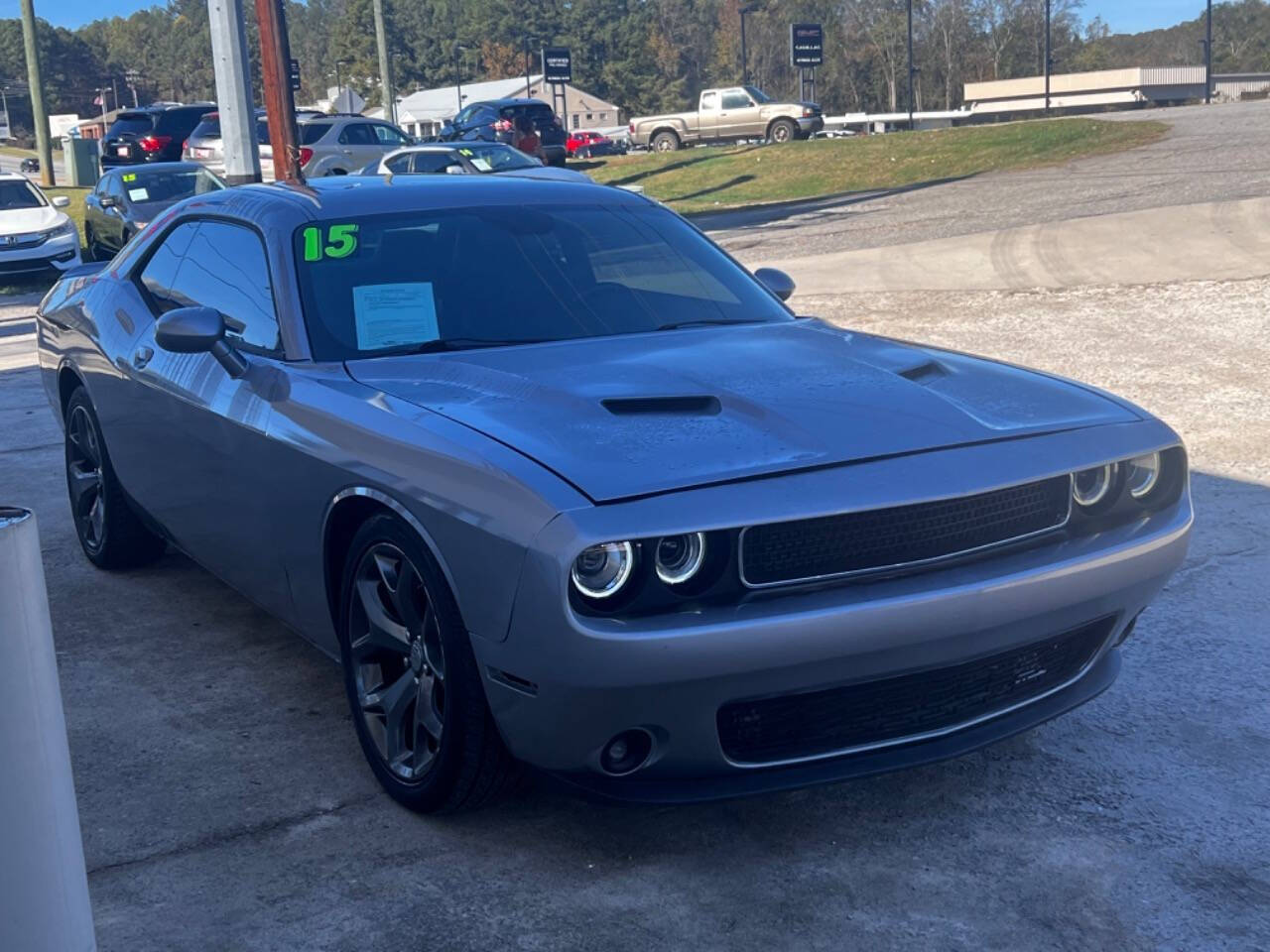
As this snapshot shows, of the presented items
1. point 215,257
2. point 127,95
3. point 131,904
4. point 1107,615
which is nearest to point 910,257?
point 215,257

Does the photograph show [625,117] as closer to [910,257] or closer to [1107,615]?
→ [910,257]

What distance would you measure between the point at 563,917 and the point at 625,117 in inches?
4830

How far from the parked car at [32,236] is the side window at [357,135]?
354 inches

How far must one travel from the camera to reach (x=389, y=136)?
2791cm

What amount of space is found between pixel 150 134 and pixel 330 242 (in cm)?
2975

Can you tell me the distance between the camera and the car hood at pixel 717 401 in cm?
305

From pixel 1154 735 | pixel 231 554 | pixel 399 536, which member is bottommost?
pixel 1154 735

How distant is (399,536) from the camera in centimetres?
334

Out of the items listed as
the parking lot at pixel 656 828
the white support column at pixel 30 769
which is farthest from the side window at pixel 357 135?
the white support column at pixel 30 769

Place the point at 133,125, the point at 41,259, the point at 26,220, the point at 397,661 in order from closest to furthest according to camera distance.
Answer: the point at 397,661 → the point at 41,259 → the point at 26,220 → the point at 133,125

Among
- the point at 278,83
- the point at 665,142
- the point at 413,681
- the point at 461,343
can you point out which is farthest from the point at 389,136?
the point at 413,681

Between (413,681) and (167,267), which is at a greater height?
(167,267)

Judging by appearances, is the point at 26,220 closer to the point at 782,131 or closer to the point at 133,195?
the point at 133,195

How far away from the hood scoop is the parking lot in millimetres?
890
